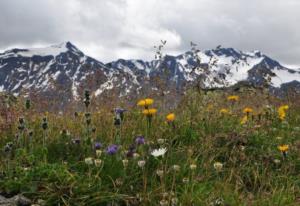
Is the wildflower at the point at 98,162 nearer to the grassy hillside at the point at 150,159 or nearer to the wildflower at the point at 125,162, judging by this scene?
the grassy hillside at the point at 150,159

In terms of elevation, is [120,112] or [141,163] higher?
[120,112]

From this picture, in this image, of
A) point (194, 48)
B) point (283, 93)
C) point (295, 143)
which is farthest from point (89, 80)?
point (283, 93)

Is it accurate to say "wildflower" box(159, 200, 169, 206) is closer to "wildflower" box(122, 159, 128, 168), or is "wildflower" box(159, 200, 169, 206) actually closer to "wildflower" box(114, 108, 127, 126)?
"wildflower" box(122, 159, 128, 168)

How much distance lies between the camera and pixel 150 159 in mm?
5117

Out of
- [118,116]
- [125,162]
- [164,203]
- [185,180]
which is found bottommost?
[164,203]

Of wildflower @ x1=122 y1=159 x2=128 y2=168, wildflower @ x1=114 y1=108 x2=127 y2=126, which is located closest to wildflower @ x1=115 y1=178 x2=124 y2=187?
wildflower @ x1=122 y1=159 x2=128 y2=168

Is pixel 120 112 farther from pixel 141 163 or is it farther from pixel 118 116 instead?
pixel 141 163

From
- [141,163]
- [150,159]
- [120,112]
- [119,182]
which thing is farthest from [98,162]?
[120,112]

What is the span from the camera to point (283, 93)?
11.4 m

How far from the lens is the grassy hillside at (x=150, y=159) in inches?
172

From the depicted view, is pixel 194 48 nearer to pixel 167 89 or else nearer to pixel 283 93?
pixel 167 89

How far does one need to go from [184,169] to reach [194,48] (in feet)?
13.1

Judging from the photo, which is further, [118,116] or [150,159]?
[118,116]

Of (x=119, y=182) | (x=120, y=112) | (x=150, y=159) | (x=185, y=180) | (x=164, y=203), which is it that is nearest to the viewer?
(x=164, y=203)
